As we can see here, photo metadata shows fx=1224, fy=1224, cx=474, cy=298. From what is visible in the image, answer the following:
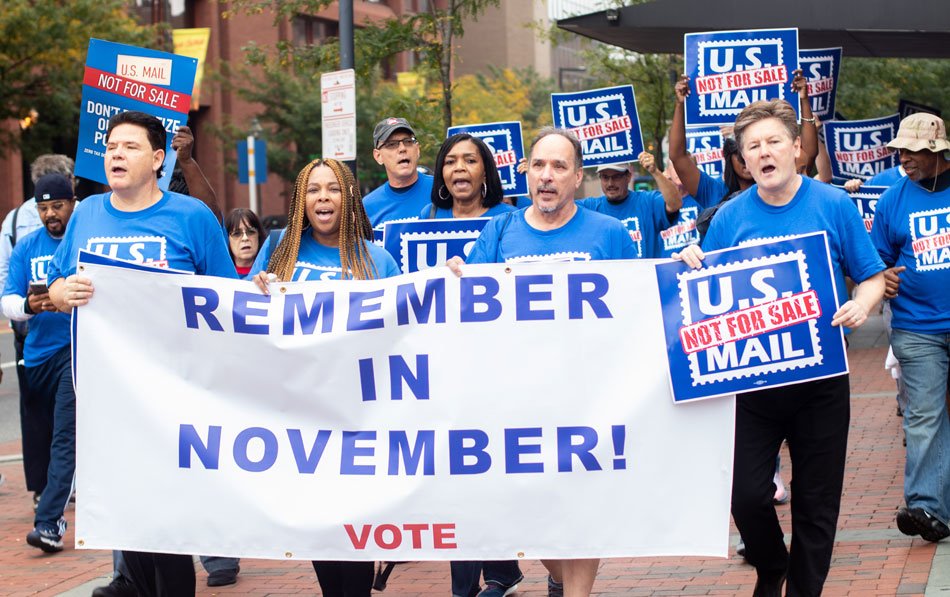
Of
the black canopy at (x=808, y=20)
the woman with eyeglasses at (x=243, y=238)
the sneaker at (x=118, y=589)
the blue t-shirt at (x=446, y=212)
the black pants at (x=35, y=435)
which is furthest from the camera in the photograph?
the black canopy at (x=808, y=20)

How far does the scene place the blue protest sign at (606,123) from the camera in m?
9.95

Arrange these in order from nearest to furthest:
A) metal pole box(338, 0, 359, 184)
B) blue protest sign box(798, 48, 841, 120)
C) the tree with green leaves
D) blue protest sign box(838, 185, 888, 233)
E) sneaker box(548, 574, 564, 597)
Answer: sneaker box(548, 574, 564, 597)
blue protest sign box(838, 185, 888, 233)
blue protest sign box(798, 48, 841, 120)
metal pole box(338, 0, 359, 184)
the tree with green leaves

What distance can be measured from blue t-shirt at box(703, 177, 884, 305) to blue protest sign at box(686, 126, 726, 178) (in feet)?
21.6

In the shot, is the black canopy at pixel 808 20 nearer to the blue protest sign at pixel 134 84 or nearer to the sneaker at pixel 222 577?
the blue protest sign at pixel 134 84

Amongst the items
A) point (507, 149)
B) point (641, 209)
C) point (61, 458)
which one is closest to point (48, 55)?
point (507, 149)

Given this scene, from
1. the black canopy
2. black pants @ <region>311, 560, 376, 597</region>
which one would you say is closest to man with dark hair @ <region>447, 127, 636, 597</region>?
black pants @ <region>311, 560, 376, 597</region>

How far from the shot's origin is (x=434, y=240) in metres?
6.11

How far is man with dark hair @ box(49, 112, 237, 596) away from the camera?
189 inches

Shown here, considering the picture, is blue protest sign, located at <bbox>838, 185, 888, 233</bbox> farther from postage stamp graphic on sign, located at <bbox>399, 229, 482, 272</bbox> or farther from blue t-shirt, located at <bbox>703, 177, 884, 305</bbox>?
blue t-shirt, located at <bbox>703, 177, 884, 305</bbox>

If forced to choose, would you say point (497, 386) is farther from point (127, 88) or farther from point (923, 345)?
point (127, 88)

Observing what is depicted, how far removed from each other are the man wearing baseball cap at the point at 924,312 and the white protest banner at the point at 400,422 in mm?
2146

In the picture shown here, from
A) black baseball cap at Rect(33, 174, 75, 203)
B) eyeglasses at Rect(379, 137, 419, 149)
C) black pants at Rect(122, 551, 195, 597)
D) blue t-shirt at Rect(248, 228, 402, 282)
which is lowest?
black pants at Rect(122, 551, 195, 597)

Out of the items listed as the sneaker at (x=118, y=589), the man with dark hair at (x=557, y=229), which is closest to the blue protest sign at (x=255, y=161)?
the sneaker at (x=118, y=589)

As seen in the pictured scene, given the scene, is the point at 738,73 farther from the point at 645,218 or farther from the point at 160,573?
the point at 160,573
